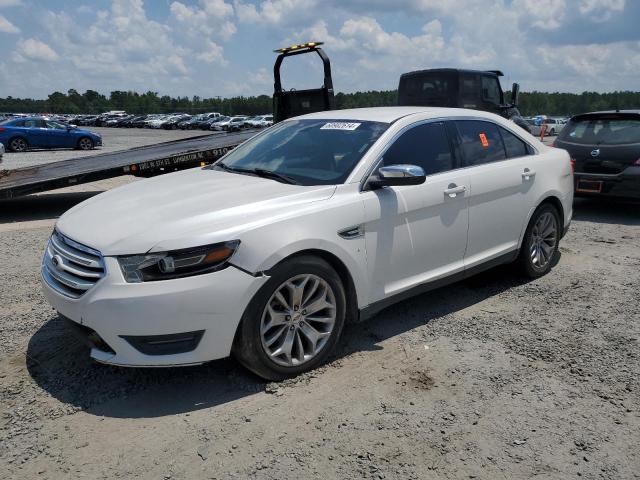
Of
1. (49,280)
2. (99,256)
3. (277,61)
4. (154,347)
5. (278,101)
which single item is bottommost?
(154,347)

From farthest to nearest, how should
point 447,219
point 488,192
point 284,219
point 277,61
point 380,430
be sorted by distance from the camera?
point 277,61
point 488,192
point 447,219
point 284,219
point 380,430

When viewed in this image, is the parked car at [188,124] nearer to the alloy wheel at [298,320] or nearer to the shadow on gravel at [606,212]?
the shadow on gravel at [606,212]

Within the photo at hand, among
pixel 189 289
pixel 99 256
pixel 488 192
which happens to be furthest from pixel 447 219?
pixel 99 256

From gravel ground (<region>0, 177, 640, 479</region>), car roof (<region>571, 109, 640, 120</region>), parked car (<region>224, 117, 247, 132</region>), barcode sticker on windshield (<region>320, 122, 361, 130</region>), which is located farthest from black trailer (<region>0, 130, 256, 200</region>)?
parked car (<region>224, 117, 247, 132</region>)

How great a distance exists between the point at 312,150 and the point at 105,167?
19.2 ft

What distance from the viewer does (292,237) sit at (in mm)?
3311

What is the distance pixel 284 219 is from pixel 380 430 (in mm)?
1303

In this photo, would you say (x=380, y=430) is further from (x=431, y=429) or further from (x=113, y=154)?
(x=113, y=154)

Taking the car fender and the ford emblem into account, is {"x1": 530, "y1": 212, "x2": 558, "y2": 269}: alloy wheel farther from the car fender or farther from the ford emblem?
the ford emblem

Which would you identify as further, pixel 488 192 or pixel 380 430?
pixel 488 192

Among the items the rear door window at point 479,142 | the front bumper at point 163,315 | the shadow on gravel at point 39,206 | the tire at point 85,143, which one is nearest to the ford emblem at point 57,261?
the front bumper at point 163,315

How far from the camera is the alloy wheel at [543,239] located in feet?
17.5

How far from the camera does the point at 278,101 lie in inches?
434

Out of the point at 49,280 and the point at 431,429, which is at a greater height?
the point at 49,280
